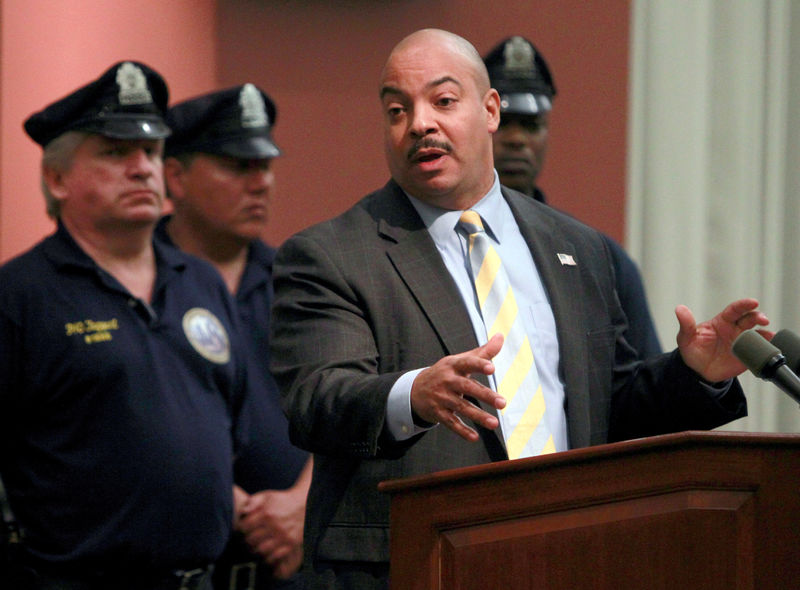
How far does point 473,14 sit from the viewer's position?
12.3 feet

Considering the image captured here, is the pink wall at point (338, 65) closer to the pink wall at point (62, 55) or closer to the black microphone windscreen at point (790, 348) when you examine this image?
the pink wall at point (62, 55)

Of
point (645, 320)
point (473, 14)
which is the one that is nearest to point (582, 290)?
point (645, 320)

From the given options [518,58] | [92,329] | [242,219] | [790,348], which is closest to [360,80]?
[518,58]

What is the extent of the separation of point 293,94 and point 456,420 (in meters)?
2.40

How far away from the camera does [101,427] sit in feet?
8.31

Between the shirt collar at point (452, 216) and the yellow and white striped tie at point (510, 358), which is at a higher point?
the shirt collar at point (452, 216)

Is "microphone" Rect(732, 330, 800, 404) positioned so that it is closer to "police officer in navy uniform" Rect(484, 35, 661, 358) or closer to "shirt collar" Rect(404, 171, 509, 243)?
"shirt collar" Rect(404, 171, 509, 243)

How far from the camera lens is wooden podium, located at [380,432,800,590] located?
136 centimetres

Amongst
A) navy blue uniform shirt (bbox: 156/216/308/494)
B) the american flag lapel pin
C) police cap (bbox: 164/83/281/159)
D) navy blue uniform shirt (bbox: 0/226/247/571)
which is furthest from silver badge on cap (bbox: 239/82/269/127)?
the american flag lapel pin

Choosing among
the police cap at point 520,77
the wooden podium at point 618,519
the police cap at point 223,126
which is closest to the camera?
the wooden podium at point 618,519

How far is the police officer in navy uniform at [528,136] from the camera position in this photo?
9.24 feet

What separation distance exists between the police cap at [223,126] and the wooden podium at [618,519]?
1.98 metres

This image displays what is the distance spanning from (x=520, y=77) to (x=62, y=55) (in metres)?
1.31

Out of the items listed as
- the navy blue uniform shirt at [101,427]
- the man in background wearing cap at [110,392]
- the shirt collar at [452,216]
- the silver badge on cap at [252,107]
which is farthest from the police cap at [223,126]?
the shirt collar at [452,216]
